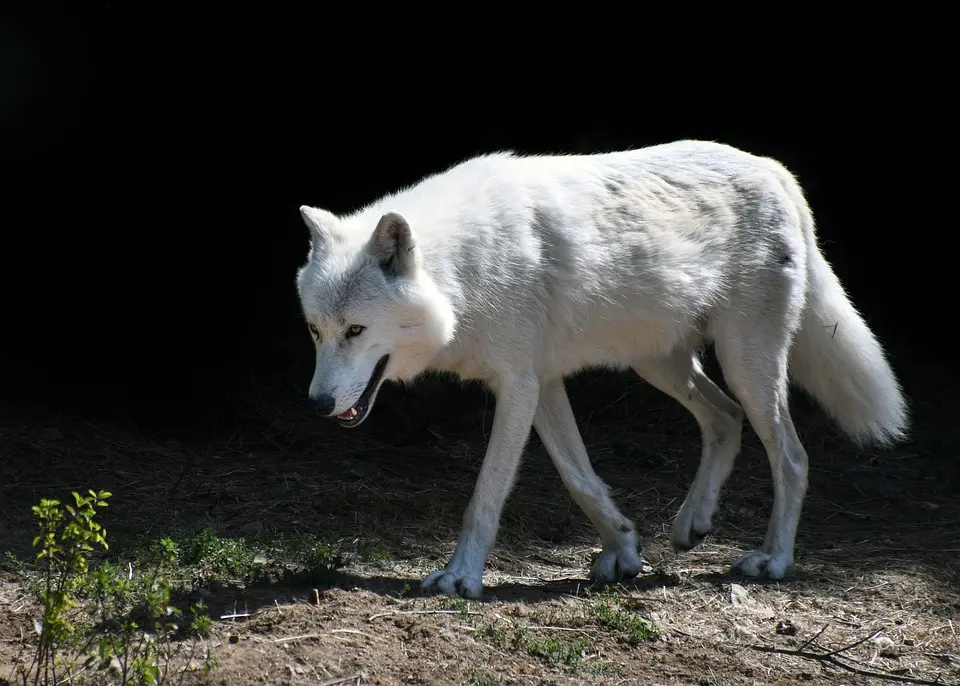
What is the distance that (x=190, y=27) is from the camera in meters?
6.86

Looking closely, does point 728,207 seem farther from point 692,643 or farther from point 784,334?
point 692,643

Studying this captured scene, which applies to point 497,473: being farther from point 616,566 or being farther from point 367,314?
point 367,314

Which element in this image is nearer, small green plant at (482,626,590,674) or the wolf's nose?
small green plant at (482,626,590,674)

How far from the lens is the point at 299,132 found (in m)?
7.40

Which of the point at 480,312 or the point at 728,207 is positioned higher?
the point at 728,207

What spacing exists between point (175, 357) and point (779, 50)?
4603 mm

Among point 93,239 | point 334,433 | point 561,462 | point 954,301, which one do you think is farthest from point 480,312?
point 954,301

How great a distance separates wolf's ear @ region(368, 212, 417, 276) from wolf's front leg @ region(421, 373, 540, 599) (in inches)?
26.3

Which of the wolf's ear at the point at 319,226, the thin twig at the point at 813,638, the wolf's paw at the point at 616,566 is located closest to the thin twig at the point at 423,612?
the wolf's paw at the point at 616,566

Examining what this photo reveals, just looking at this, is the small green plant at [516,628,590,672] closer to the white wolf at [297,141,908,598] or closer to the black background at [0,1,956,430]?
the white wolf at [297,141,908,598]

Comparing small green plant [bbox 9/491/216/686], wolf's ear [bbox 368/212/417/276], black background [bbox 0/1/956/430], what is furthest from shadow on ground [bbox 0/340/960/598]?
wolf's ear [bbox 368/212/417/276]

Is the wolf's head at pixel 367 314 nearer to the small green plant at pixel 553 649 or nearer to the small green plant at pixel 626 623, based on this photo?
the small green plant at pixel 553 649

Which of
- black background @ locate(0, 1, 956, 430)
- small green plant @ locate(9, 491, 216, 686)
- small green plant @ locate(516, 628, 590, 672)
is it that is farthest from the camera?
black background @ locate(0, 1, 956, 430)

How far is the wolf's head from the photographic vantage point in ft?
12.4
